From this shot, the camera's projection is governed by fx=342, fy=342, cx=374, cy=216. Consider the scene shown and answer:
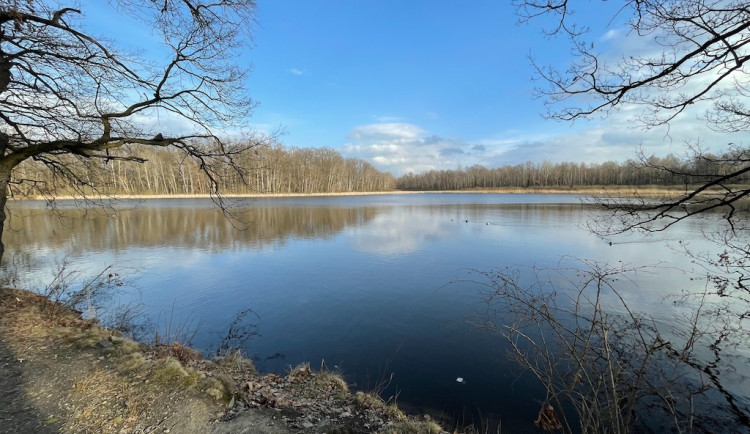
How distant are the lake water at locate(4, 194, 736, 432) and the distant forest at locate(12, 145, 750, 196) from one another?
1.55m

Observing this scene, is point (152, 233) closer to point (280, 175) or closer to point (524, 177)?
point (280, 175)

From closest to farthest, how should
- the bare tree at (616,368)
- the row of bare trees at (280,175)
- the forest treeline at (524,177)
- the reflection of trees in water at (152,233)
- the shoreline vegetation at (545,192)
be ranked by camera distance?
the bare tree at (616,368) → the shoreline vegetation at (545,192) → the reflection of trees in water at (152,233) → the row of bare trees at (280,175) → the forest treeline at (524,177)

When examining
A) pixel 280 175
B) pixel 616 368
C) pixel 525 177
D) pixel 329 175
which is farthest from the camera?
pixel 525 177

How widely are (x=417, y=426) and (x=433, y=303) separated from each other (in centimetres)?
567

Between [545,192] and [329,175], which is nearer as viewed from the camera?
[545,192]

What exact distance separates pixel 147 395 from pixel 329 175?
3854 inches

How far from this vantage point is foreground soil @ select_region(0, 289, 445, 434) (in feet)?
11.7

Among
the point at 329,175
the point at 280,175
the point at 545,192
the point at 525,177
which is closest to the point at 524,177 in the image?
the point at 525,177

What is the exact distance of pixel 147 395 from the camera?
398 centimetres

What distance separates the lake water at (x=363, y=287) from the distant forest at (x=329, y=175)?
155 centimetres

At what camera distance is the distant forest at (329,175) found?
21.3ft

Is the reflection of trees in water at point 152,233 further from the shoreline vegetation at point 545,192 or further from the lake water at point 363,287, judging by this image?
the shoreline vegetation at point 545,192

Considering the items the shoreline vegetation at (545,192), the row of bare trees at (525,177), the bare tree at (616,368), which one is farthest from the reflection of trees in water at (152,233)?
the row of bare trees at (525,177)

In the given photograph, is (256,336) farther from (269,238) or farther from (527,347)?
(269,238)
